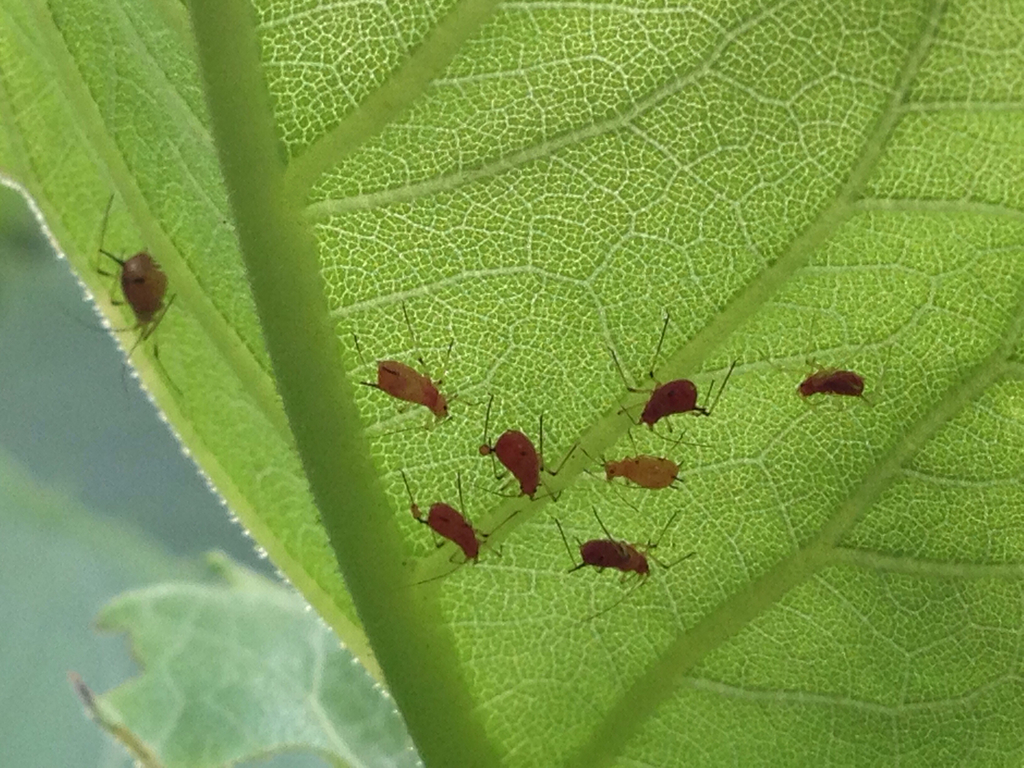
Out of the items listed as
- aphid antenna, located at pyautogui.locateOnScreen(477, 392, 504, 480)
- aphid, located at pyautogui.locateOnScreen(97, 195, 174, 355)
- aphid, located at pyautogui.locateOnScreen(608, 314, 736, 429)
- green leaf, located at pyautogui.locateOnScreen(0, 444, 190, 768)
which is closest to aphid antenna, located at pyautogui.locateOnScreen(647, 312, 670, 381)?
aphid, located at pyautogui.locateOnScreen(608, 314, 736, 429)

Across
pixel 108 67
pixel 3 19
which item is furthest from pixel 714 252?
pixel 3 19

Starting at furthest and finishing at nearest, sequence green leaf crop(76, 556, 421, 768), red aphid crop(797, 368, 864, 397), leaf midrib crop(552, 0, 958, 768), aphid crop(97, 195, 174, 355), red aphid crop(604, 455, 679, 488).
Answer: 1. green leaf crop(76, 556, 421, 768)
2. aphid crop(97, 195, 174, 355)
3. red aphid crop(604, 455, 679, 488)
4. red aphid crop(797, 368, 864, 397)
5. leaf midrib crop(552, 0, 958, 768)

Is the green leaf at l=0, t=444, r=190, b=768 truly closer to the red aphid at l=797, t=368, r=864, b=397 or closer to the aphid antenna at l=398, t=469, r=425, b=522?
the aphid antenna at l=398, t=469, r=425, b=522

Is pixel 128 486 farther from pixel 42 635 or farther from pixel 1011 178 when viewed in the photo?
pixel 1011 178

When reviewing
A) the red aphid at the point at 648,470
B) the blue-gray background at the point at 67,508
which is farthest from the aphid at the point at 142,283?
the blue-gray background at the point at 67,508

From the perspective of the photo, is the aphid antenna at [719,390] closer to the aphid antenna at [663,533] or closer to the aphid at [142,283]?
the aphid antenna at [663,533]

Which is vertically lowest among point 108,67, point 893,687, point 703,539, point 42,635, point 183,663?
point 42,635

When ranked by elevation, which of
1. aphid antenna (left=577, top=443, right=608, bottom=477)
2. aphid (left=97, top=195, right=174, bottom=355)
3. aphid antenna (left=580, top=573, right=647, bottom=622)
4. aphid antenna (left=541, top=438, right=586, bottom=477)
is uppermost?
aphid (left=97, top=195, right=174, bottom=355)

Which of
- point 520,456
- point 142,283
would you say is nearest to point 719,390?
point 520,456
